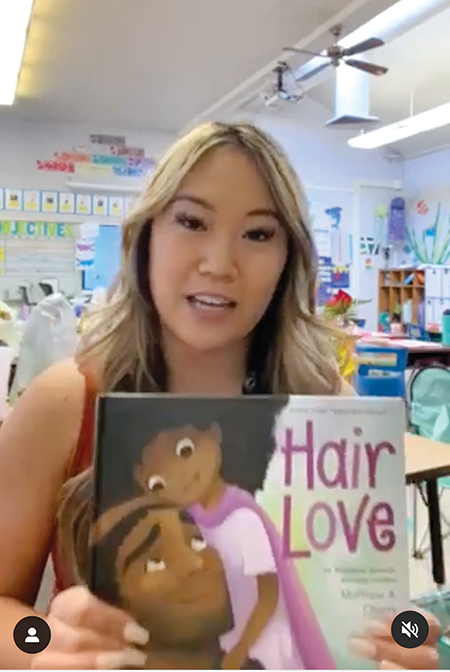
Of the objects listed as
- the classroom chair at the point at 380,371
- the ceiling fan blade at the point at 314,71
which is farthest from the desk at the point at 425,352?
the ceiling fan blade at the point at 314,71

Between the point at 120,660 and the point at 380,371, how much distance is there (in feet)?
Answer: 9.89

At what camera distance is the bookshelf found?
23.4 feet

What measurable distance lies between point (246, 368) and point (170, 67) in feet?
14.0

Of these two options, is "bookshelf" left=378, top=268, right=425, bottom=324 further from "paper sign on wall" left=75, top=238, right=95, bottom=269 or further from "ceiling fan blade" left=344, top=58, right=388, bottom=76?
"ceiling fan blade" left=344, top=58, right=388, bottom=76

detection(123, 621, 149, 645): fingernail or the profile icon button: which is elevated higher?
detection(123, 621, 149, 645): fingernail

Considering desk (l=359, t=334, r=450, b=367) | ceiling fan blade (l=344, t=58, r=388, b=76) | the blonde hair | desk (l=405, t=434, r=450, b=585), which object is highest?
ceiling fan blade (l=344, t=58, r=388, b=76)

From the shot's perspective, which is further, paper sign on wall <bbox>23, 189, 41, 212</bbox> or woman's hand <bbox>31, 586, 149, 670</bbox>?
paper sign on wall <bbox>23, 189, 41, 212</bbox>

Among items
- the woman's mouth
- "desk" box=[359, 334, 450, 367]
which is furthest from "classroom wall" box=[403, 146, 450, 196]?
the woman's mouth

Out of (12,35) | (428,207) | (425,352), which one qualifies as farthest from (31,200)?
(428,207)

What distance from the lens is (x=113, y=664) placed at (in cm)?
46

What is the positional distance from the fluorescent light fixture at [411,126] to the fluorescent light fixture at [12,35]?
2.59 m

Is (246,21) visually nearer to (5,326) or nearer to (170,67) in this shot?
(170,67)

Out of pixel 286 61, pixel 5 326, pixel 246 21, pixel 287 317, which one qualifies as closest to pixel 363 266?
pixel 286 61

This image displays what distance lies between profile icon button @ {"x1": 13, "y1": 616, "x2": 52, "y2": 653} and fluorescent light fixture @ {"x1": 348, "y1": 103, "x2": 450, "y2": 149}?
4.76m
